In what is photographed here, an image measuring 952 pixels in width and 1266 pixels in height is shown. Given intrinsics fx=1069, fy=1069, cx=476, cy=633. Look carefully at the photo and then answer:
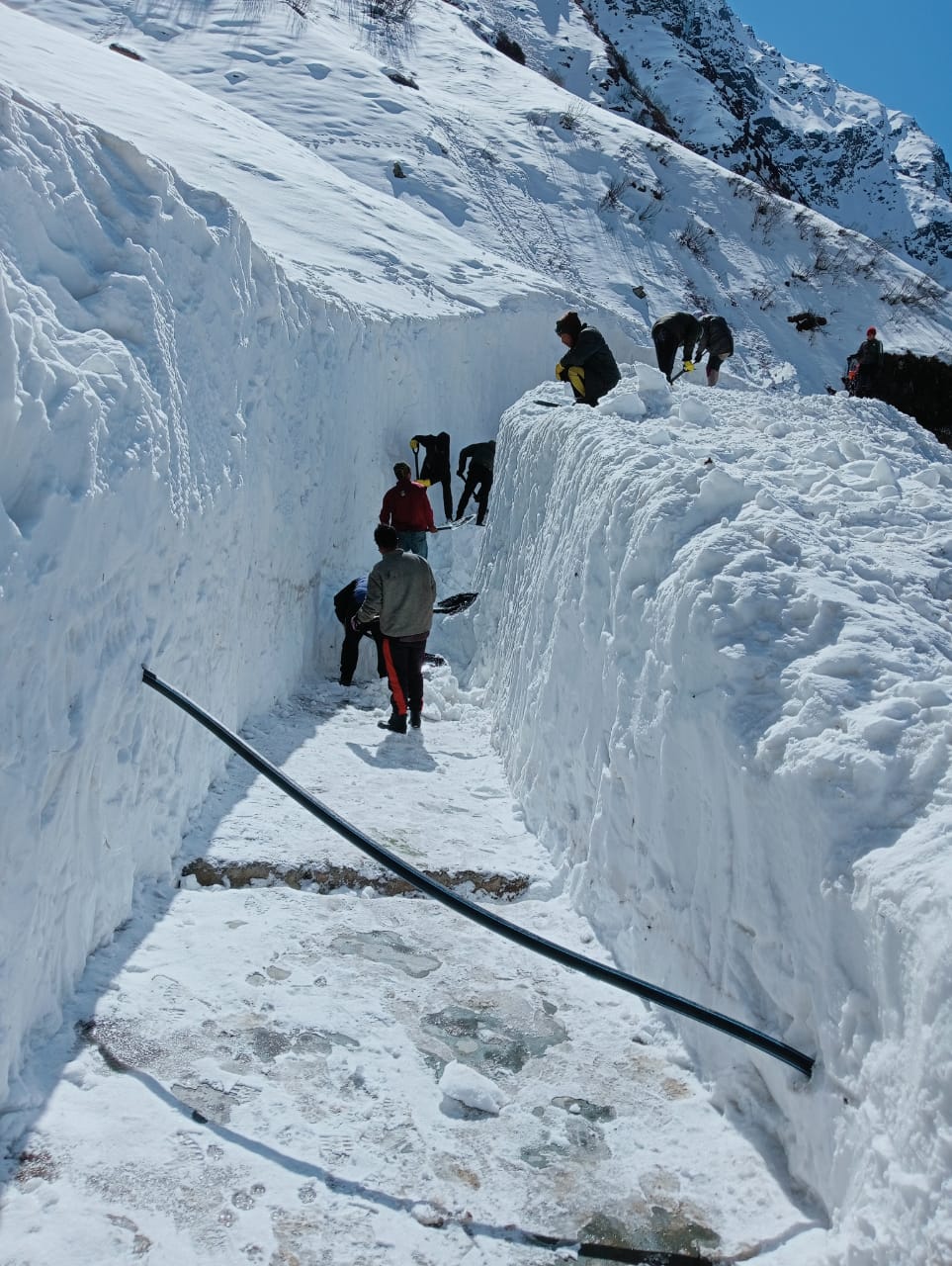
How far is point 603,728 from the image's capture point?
4723 millimetres

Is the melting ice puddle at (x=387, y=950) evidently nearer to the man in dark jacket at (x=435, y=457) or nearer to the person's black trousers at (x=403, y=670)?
the person's black trousers at (x=403, y=670)

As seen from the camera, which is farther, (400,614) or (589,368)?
(589,368)

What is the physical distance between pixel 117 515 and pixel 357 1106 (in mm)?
2141

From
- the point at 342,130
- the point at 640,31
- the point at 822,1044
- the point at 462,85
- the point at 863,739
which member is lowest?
the point at 822,1044

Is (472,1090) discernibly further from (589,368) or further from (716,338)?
(716,338)

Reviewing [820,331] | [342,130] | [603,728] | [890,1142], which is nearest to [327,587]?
[603,728]

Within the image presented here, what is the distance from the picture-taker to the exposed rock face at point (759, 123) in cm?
4028

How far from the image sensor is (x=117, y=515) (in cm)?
380

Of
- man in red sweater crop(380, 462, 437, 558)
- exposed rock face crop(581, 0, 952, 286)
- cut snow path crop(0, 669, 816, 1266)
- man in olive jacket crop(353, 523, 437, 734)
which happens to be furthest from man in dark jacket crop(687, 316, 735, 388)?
exposed rock face crop(581, 0, 952, 286)

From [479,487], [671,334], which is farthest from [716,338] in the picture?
[479,487]

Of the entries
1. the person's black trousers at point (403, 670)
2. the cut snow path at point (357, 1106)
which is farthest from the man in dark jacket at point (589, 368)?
the cut snow path at point (357, 1106)

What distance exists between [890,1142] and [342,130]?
22139 millimetres

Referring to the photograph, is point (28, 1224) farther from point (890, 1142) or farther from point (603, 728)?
point (603, 728)

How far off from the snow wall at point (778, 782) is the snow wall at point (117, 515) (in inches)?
73.7
